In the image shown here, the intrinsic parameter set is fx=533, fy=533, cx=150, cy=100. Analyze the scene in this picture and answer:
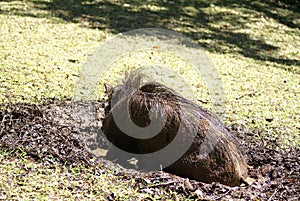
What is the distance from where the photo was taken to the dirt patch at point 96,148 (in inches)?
168

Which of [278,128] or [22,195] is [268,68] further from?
[22,195]

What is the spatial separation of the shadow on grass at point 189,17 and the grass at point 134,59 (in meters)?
0.02

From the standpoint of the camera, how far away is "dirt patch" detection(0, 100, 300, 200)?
427 centimetres

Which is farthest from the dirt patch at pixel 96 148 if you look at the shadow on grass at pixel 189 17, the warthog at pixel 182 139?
the shadow on grass at pixel 189 17

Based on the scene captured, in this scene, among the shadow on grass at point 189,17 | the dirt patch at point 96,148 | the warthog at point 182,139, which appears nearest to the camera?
the dirt patch at point 96,148

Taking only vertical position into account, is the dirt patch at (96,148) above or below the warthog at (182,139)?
below

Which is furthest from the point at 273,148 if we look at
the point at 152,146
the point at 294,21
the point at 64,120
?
the point at 294,21

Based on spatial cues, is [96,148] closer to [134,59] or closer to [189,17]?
[134,59]

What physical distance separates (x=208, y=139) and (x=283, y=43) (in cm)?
500

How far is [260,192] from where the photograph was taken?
439cm

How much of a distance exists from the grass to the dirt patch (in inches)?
7.0

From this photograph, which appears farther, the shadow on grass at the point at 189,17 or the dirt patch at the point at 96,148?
the shadow on grass at the point at 189,17

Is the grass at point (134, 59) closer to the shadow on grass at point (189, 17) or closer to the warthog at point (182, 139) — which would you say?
the shadow on grass at point (189, 17)

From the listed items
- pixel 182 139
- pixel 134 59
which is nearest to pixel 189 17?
pixel 134 59
